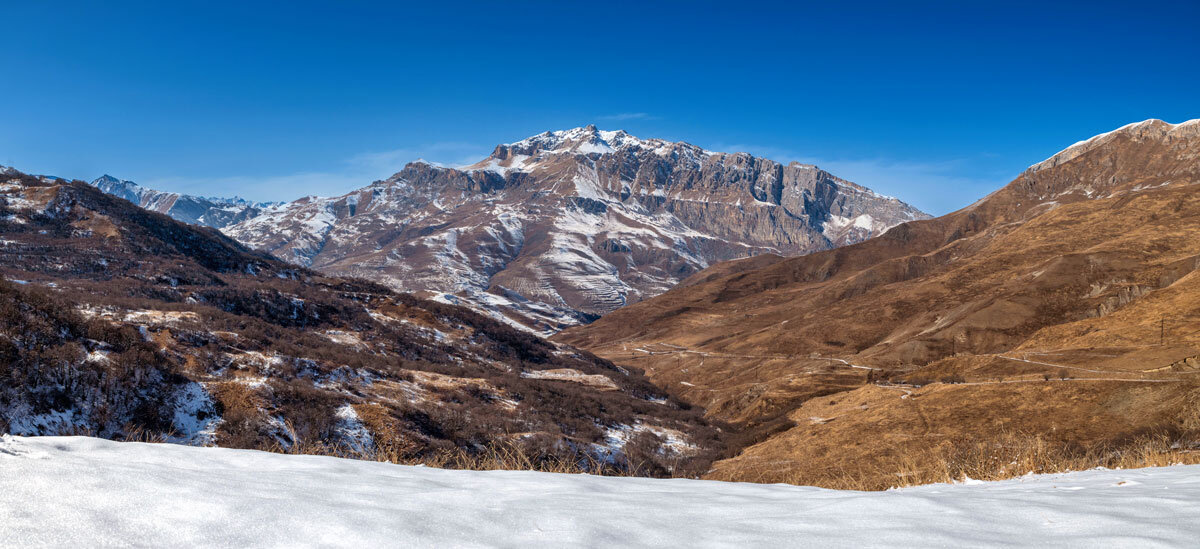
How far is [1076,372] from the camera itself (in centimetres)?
3862

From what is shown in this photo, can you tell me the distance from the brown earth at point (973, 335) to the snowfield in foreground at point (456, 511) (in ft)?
14.0

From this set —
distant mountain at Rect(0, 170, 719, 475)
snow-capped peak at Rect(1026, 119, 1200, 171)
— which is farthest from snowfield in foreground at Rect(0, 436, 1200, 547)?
snow-capped peak at Rect(1026, 119, 1200, 171)

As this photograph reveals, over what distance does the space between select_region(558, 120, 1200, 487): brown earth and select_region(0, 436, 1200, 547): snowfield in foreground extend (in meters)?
4.26

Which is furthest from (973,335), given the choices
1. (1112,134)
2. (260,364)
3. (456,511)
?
(1112,134)

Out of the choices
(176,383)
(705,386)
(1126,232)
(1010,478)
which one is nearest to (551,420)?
(176,383)

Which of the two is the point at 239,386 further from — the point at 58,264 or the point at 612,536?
the point at 58,264

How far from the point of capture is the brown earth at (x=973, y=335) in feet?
96.9

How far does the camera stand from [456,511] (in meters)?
4.00

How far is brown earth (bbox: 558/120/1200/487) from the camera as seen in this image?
96.9 feet

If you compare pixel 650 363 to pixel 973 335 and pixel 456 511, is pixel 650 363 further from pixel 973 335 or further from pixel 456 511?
pixel 456 511

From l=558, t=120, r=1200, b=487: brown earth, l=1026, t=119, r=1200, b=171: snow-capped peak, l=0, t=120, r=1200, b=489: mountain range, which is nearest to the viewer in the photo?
l=0, t=120, r=1200, b=489: mountain range

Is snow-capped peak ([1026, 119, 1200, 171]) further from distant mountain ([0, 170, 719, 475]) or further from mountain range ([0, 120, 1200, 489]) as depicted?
distant mountain ([0, 170, 719, 475])

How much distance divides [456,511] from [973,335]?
75040 mm

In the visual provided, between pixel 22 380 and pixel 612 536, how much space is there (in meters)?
Result: 20.4
